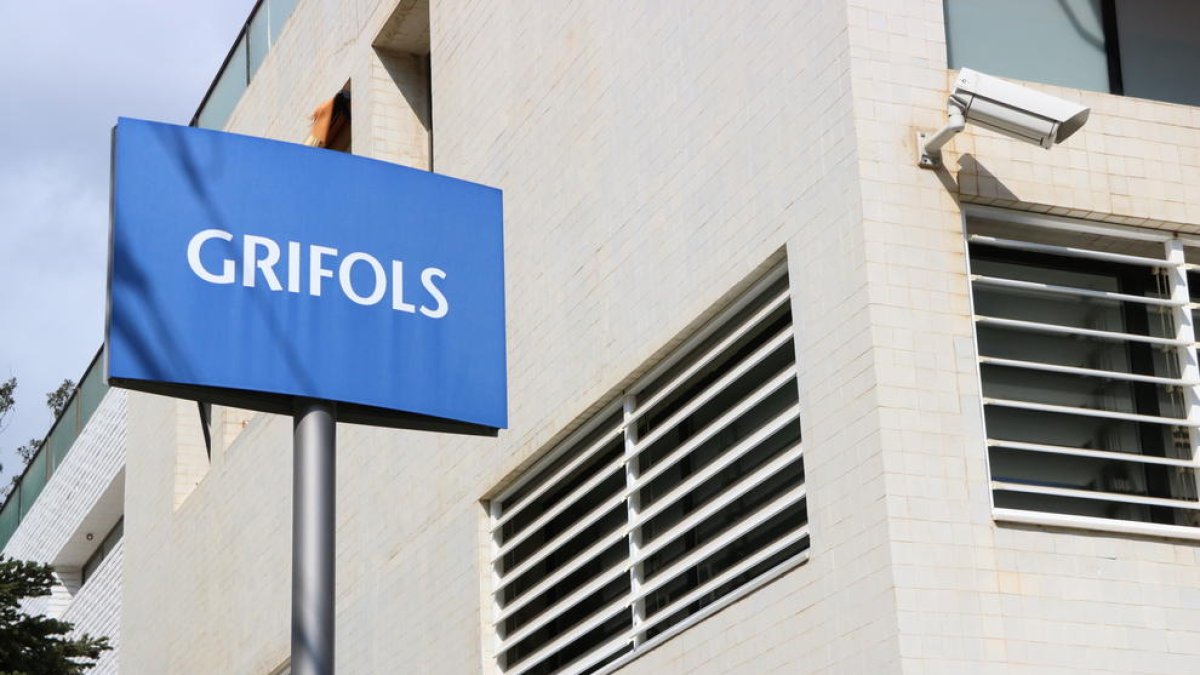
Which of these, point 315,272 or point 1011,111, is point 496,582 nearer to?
point 1011,111


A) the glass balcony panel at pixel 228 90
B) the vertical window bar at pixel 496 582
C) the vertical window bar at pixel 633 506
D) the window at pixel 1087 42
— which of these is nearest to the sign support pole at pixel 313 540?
the vertical window bar at pixel 633 506

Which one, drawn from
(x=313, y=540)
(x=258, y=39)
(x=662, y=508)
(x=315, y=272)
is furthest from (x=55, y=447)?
(x=313, y=540)

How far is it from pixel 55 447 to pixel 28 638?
37.5ft

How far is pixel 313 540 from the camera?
8.85 m

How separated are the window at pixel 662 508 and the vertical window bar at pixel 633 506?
0.01m

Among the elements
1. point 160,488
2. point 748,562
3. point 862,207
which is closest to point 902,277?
point 862,207

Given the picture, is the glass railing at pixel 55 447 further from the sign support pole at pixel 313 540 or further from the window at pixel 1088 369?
the sign support pole at pixel 313 540

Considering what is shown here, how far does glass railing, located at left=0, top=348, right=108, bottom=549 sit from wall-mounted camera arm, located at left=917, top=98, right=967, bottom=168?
68.1ft

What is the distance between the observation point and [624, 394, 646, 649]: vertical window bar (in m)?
14.2

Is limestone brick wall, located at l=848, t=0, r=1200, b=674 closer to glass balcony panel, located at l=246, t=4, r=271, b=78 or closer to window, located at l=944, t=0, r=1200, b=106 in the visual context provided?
window, located at l=944, t=0, r=1200, b=106

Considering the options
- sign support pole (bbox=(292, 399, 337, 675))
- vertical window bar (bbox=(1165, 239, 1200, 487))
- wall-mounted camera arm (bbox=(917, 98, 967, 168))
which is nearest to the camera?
sign support pole (bbox=(292, 399, 337, 675))

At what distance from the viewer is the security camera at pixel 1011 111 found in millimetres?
11758

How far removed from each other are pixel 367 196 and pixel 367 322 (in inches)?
26.6

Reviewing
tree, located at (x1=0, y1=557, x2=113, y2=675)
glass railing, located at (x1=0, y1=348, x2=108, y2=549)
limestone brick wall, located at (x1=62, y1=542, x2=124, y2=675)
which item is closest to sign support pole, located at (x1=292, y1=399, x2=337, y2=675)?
tree, located at (x1=0, y1=557, x2=113, y2=675)
